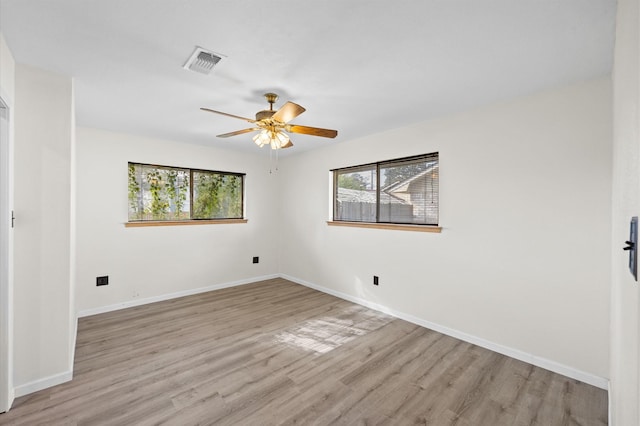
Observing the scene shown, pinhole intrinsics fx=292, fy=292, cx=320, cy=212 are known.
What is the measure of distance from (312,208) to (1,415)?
3.78 meters

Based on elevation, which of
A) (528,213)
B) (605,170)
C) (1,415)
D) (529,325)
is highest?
(605,170)

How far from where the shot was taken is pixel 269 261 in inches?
213

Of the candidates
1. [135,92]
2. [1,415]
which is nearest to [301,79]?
[135,92]

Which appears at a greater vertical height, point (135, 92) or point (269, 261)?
point (135, 92)

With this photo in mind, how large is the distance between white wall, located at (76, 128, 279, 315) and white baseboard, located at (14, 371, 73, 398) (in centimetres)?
163

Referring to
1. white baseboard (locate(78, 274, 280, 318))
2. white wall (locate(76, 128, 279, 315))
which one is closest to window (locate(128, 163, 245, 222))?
white wall (locate(76, 128, 279, 315))

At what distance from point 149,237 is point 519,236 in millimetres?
4416

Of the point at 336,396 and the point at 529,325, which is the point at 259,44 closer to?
the point at 336,396

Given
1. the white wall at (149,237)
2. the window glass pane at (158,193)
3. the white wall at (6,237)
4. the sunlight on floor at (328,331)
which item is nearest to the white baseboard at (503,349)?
the sunlight on floor at (328,331)

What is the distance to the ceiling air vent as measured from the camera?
1.90 metres

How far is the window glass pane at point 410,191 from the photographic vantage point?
3.33m

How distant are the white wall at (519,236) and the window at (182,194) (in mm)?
2613

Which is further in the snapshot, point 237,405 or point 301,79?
point 301,79

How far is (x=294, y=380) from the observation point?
7.48 ft
